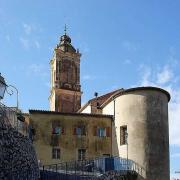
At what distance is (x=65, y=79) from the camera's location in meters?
76.4

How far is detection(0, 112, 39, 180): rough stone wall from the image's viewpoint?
19.5 m

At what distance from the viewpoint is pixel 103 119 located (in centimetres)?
4691

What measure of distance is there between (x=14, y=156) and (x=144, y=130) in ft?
78.0

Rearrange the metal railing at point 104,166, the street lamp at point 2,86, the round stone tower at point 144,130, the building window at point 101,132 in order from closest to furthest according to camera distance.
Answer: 1. the street lamp at point 2,86
2. the metal railing at point 104,166
3. the round stone tower at point 144,130
4. the building window at point 101,132

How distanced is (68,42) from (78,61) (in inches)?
174

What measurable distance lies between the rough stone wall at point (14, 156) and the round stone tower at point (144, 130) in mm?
19724

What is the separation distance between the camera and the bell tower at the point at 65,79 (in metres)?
74.6

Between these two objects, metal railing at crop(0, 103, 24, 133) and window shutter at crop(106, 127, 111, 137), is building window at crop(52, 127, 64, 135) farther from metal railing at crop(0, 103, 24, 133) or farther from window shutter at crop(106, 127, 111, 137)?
metal railing at crop(0, 103, 24, 133)

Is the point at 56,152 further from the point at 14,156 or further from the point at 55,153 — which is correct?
the point at 14,156

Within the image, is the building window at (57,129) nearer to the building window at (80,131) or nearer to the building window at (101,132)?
the building window at (80,131)

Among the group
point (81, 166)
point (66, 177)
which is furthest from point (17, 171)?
point (81, 166)

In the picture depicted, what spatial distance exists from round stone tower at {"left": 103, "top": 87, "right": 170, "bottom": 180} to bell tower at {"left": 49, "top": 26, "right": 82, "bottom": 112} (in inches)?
1154

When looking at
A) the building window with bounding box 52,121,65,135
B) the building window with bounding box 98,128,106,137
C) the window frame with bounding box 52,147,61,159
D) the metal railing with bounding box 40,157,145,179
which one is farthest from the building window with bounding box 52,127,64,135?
the metal railing with bounding box 40,157,145,179

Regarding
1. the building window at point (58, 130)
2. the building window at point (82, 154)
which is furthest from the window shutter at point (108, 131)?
the building window at point (58, 130)
